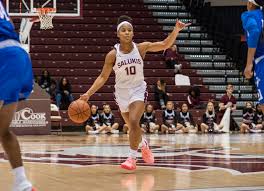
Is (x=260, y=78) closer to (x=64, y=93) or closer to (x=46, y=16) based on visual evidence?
(x=46, y=16)

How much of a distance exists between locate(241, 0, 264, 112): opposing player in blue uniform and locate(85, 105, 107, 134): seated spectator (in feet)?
41.4

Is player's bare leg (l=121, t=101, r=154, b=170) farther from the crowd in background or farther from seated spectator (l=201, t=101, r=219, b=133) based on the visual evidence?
seated spectator (l=201, t=101, r=219, b=133)

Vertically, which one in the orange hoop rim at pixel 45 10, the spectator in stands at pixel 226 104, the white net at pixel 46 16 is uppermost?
the orange hoop rim at pixel 45 10

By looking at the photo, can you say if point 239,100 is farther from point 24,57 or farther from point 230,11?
point 24,57

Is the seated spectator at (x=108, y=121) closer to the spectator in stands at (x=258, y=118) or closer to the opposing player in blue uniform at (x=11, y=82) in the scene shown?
the spectator in stands at (x=258, y=118)

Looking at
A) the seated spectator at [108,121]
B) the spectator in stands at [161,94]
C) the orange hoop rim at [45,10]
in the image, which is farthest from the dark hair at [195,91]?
the orange hoop rim at [45,10]

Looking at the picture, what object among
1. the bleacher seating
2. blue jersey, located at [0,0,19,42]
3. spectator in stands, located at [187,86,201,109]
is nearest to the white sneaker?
blue jersey, located at [0,0,19,42]

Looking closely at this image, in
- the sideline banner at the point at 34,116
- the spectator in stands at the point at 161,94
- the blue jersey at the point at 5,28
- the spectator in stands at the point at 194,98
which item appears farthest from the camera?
the spectator in stands at the point at 194,98

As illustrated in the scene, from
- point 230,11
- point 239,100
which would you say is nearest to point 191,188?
point 239,100

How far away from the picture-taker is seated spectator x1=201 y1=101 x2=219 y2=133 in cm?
1905

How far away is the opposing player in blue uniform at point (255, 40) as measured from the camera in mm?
5773

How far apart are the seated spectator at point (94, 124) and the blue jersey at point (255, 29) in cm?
1268

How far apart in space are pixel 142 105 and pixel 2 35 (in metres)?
3.04

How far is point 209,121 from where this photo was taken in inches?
756
